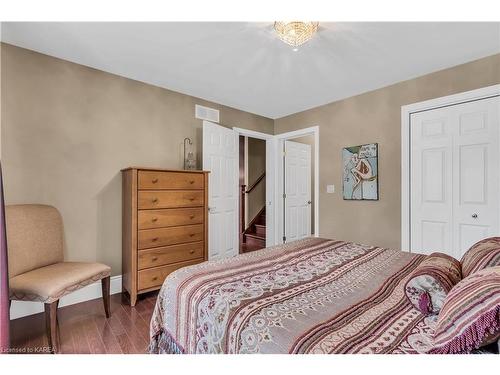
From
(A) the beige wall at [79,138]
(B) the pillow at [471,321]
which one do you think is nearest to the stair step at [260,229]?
(A) the beige wall at [79,138]

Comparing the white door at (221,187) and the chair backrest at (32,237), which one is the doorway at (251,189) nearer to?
the white door at (221,187)

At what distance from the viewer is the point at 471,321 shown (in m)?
0.75

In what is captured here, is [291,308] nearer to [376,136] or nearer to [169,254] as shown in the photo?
[169,254]

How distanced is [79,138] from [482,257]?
332 centimetres

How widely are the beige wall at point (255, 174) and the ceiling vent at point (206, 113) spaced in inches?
96.6

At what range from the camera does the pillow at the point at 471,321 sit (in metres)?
0.74

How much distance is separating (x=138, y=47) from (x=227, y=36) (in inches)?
33.3

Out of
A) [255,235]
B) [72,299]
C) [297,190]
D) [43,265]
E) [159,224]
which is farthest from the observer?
[255,235]

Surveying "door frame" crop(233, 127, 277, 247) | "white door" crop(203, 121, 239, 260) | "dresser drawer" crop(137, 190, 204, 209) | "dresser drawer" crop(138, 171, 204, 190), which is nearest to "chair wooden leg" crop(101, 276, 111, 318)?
"dresser drawer" crop(137, 190, 204, 209)

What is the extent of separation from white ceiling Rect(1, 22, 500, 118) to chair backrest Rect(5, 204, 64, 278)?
1500 mm

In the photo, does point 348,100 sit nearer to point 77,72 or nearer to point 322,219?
point 322,219

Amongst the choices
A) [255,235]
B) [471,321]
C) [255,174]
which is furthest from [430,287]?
[255,174]

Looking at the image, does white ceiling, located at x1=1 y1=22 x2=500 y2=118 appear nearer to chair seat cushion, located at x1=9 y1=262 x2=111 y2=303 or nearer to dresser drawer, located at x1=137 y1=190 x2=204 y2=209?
dresser drawer, located at x1=137 y1=190 x2=204 y2=209

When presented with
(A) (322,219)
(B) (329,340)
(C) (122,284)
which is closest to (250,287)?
(B) (329,340)
